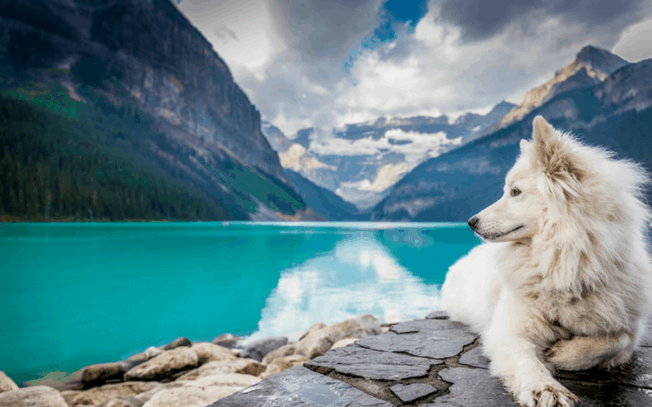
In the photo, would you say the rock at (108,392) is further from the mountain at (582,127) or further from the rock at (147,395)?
the mountain at (582,127)

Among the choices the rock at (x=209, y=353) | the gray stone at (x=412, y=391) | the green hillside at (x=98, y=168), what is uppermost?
the green hillside at (x=98, y=168)

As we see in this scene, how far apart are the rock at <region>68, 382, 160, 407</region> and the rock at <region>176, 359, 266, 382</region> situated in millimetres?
579

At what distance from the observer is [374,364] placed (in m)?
2.67

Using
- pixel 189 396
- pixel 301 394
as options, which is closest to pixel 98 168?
pixel 189 396

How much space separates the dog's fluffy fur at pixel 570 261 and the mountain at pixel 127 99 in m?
101

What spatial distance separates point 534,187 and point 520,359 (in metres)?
1.17

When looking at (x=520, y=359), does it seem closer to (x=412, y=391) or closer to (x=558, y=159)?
(x=412, y=391)

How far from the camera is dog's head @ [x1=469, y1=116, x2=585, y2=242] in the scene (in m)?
2.34

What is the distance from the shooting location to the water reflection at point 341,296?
12.6 metres

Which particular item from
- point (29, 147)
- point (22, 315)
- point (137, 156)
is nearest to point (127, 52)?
point (137, 156)

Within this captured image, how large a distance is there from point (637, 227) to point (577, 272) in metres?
0.56

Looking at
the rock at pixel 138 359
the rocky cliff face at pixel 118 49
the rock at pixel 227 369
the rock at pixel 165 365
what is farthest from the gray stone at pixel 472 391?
the rocky cliff face at pixel 118 49

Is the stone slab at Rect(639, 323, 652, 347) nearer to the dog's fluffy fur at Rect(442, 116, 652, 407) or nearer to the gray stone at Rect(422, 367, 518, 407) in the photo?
the dog's fluffy fur at Rect(442, 116, 652, 407)

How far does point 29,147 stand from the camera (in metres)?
87.1
